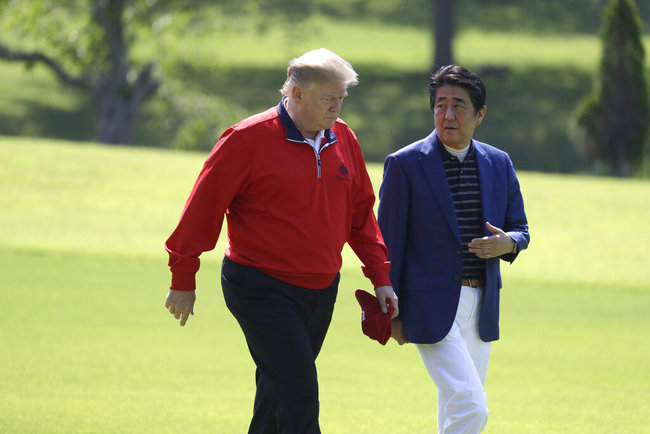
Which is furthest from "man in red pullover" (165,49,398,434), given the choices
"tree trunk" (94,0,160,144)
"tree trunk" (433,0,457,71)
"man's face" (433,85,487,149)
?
"tree trunk" (433,0,457,71)

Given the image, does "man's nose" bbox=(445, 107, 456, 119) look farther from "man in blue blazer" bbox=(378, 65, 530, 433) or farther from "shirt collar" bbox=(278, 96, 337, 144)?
"shirt collar" bbox=(278, 96, 337, 144)

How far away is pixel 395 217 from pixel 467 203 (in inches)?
12.3

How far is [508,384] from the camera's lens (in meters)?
7.15

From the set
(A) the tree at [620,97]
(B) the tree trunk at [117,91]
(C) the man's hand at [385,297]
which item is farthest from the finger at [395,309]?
(B) the tree trunk at [117,91]

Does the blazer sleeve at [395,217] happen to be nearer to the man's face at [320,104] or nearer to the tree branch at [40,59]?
the man's face at [320,104]

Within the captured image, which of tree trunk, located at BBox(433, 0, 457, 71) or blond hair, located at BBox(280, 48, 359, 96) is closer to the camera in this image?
blond hair, located at BBox(280, 48, 359, 96)

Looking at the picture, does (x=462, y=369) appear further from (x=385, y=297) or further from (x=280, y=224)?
(x=280, y=224)

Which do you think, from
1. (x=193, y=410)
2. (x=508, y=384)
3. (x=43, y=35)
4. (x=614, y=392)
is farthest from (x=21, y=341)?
(x=43, y=35)

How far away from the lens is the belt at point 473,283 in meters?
4.57

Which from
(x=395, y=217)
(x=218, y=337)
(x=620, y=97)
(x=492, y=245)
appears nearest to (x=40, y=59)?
(x=620, y=97)

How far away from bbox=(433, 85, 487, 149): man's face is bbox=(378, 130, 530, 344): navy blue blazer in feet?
0.33

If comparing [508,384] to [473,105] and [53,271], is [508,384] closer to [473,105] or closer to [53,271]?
[473,105]

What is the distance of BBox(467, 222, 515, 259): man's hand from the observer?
444 cm

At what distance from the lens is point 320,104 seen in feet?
13.8
